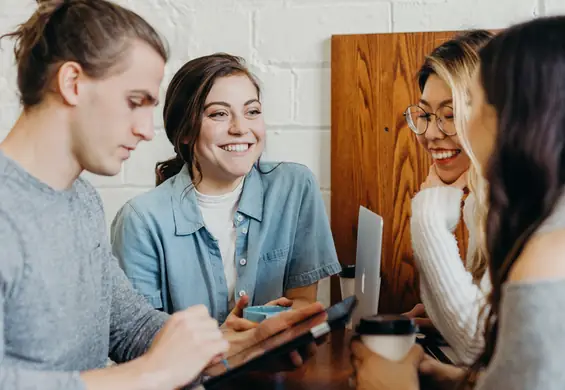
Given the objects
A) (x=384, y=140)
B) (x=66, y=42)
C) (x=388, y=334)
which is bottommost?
(x=388, y=334)

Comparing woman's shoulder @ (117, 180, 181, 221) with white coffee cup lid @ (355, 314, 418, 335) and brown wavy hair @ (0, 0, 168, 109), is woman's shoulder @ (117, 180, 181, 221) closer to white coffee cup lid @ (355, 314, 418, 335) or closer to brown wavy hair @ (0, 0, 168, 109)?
brown wavy hair @ (0, 0, 168, 109)

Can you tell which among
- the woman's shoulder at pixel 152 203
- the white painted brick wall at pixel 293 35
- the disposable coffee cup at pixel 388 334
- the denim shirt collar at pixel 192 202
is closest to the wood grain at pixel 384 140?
the white painted brick wall at pixel 293 35

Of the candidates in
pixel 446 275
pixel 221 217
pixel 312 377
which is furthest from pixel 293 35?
pixel 312 377

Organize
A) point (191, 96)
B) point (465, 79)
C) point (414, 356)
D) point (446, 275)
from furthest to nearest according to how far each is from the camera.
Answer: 1. point (191, 96)
2. point (465, 79)
3. point (446, 275)
4. point (414, 356)

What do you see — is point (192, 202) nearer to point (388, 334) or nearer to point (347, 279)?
point (347, 279)

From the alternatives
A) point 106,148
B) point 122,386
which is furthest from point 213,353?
point 106,148

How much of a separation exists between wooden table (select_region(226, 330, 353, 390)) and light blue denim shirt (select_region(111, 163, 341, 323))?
309 mm

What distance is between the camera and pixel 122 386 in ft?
2.25

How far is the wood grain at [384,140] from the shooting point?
4.22 feet

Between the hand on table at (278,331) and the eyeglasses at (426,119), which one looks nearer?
the hand on table at (278,331)

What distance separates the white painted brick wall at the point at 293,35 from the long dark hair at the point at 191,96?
98 mm

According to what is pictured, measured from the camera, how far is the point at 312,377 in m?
0.85

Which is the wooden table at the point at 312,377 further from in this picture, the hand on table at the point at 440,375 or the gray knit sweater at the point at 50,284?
the gray knit sweater at the point at 50,284

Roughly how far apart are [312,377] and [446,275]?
0.83 ft
